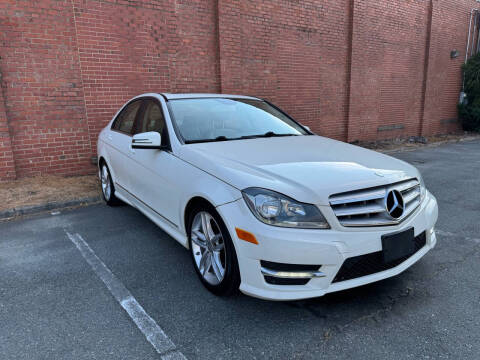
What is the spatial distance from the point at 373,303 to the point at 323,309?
1.28 feet

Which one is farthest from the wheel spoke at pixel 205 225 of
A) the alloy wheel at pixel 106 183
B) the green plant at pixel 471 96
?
the green plant at pixel 471 96

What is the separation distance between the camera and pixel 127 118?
183 inches

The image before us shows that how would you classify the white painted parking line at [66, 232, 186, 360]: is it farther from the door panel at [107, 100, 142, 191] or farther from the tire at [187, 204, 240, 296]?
the door panel at [107, 100, 142, 191]

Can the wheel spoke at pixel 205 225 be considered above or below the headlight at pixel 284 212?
below

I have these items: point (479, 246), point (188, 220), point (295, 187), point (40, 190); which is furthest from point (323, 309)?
point (40, 190)

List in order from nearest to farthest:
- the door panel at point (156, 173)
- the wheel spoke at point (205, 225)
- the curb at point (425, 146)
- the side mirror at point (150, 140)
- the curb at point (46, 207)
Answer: the wheel spoke at point (205, 225), the door panel at point (156, 173), the side mirror at point (150, 140), the curb at point (46, 207), the curb at point (425, 146)

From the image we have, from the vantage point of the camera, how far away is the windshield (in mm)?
3504

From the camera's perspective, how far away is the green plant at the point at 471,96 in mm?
14805

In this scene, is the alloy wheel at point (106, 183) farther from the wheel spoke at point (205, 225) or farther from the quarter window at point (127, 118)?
the wheel spoke at point (205, 225)

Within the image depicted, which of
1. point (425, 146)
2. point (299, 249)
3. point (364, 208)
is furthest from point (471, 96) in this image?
point (299, 249)

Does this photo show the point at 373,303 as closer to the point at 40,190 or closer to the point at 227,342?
the point at 227,342

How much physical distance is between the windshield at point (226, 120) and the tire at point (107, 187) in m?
1.90

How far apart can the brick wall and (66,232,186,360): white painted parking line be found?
3637 millimetres

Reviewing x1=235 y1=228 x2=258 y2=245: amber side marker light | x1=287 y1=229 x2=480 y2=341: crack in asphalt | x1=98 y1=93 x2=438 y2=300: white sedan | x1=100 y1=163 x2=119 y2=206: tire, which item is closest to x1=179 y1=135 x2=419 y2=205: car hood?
x1=98 y1=93 x2=438 y2=300: white sedan
